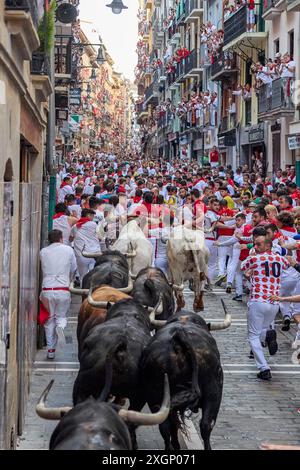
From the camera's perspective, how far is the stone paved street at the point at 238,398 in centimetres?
887

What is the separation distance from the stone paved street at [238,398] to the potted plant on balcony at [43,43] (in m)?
3.92

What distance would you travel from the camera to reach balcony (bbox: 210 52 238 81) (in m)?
41.2

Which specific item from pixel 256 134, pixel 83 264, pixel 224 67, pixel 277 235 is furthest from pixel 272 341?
pixel 224 67

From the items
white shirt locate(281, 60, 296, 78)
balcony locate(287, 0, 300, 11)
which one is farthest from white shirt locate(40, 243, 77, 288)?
white shirt locate(281, 60, 296, 78)

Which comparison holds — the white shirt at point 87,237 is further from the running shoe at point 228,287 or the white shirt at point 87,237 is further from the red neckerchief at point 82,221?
the running shoe at point 228,287

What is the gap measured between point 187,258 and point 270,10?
1985 centimetres

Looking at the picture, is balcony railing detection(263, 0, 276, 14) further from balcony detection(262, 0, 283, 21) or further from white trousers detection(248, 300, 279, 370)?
white trousers detection(248, 300, 279, 370)

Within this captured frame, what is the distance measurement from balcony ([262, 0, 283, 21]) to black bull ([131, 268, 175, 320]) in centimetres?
2309

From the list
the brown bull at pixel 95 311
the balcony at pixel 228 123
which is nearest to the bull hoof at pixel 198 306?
the brown bull at pixel 95 311

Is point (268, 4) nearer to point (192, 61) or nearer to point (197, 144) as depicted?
point (192, 61)

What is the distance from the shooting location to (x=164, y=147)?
268 feet
